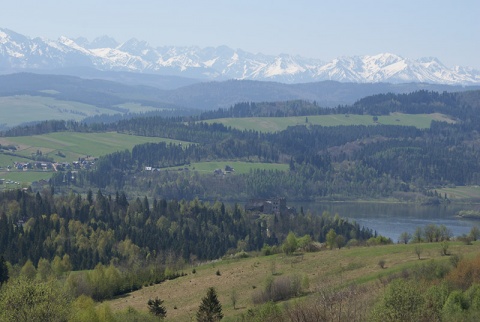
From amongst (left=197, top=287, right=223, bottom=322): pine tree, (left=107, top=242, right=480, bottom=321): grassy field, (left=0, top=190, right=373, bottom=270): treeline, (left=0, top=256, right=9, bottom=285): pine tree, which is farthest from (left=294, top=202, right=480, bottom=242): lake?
(left=197, top=287, right=223, bottom=322): pine tree

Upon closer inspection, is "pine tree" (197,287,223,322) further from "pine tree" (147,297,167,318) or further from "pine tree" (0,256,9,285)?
"pine tree" (0,256,9,285)

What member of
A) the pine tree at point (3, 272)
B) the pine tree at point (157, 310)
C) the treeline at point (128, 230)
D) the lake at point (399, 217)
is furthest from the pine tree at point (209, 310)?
the lake at point (399, 217)

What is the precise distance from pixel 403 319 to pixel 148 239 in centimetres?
6857

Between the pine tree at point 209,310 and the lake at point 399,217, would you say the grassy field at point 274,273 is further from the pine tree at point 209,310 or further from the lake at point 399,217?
the lake at point 399,217

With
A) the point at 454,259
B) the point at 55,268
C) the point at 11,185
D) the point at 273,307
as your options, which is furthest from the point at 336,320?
the point at 11,185

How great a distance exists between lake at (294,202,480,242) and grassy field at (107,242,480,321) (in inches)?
2249

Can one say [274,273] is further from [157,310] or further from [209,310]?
[209,310]

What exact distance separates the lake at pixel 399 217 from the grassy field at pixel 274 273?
5711cm

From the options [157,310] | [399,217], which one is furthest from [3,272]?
[399,217]

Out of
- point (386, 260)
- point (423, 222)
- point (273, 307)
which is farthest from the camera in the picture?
point (423, 222)

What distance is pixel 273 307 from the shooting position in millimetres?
50781

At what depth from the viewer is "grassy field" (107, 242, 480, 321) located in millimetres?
68125

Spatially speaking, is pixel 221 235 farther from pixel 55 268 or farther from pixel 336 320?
pixel 336 320

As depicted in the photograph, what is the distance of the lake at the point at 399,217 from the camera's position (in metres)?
149
